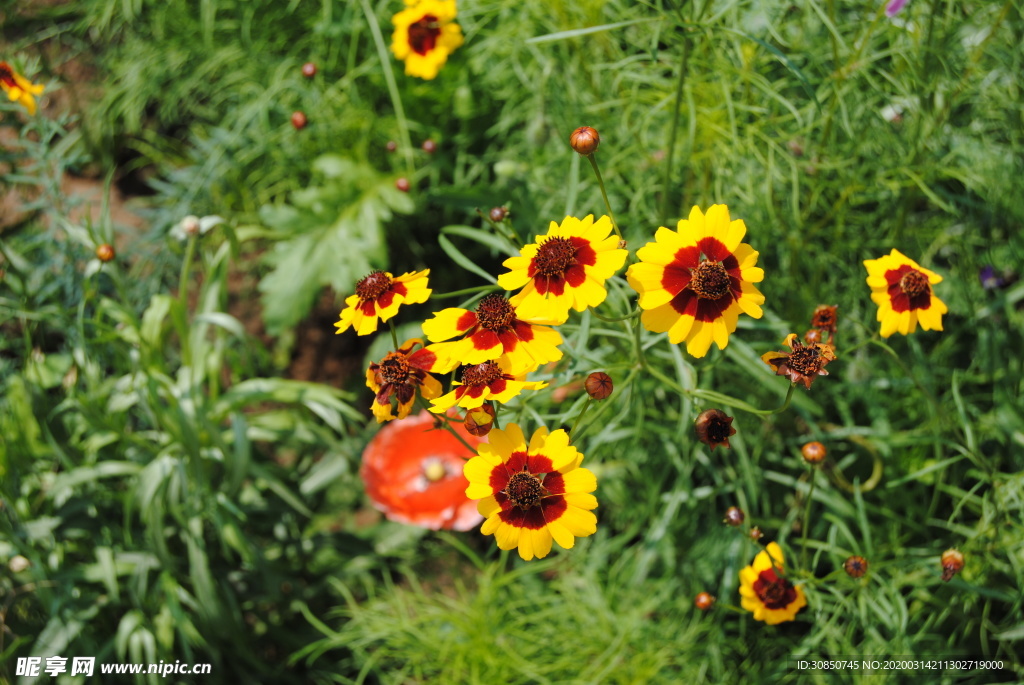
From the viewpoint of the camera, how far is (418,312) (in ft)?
8.85

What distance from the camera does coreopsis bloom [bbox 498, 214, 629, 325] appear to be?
1.20 meters

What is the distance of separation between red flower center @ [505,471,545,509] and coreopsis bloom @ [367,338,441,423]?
22 cm

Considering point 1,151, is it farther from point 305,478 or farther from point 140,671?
point 140,671

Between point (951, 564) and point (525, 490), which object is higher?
point (525, 490)

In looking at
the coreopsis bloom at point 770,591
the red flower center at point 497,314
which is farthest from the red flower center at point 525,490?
the coreopsis bloom at point 770,591

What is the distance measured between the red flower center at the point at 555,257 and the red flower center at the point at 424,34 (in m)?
1.14

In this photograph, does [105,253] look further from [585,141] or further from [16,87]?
[585,141]

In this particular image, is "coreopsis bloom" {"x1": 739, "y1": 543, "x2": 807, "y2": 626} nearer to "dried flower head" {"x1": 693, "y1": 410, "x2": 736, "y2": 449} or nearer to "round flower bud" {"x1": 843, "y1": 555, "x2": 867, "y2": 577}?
"round flower bud" {"x1": 843, "y1": 555, "x2": 867, "y2": 577}

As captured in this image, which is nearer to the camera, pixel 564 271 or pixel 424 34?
pixel 564 271

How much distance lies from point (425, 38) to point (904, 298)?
1.43 meters

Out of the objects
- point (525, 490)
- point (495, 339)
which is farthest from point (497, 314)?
point (525, 490)

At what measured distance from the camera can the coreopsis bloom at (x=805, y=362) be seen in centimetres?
128

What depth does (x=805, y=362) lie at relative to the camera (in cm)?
129

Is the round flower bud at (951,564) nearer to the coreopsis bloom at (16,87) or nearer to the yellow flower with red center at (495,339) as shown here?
the yellow flower with red center at (495,339)
